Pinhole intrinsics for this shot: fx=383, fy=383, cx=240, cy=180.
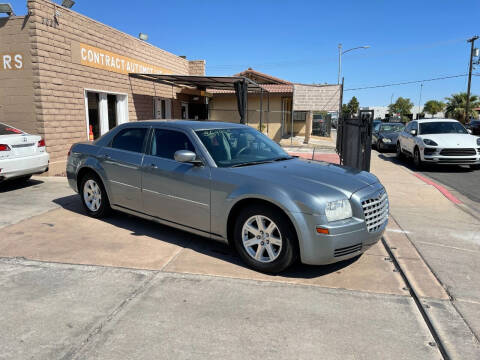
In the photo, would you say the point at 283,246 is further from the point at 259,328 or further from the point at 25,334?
the point at 25,334

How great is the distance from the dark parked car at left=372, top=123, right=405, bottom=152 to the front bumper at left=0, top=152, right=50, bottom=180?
578 inches

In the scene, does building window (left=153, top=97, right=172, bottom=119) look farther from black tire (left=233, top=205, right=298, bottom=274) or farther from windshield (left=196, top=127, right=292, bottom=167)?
black tire (left=233, top=205, right=298, bottom=274)

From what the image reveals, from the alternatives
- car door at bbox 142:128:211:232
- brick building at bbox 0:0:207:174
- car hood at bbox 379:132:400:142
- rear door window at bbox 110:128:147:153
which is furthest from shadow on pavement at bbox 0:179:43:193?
car hood at bbox 379:132:400:142

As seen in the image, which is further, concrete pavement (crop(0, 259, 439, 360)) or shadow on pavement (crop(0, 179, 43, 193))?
shadow on pavement (crop(0, 179, 43, 193))

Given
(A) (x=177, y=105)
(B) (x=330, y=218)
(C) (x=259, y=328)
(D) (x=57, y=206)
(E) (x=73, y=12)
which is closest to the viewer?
(C) (x=259, y=328)

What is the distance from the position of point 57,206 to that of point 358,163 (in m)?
6.25

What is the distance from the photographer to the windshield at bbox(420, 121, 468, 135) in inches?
507

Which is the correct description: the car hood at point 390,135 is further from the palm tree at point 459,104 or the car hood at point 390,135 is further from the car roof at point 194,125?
the palm tree at point 459,104

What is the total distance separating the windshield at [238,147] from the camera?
4551 mm

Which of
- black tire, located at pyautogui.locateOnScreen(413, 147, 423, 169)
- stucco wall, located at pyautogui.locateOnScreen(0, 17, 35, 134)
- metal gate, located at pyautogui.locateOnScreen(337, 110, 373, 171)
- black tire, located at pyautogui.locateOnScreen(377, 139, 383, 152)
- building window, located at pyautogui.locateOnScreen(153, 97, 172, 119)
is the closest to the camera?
metal gate, located at pyautogui.locateOnScreen(337, 110, 373, 171)

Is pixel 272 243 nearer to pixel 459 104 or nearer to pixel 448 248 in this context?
pixel 448 248

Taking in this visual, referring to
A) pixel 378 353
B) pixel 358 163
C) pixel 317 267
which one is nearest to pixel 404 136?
pixel 358 163

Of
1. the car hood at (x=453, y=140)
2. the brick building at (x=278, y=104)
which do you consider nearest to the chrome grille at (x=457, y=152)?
the car hood at (x=453, y=140)

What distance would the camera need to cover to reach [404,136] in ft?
47.0
